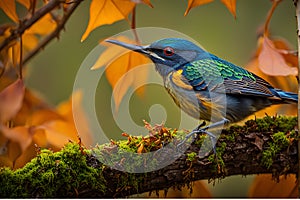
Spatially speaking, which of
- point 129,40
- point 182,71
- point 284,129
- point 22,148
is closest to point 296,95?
point 284,129

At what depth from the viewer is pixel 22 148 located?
0.96 meters

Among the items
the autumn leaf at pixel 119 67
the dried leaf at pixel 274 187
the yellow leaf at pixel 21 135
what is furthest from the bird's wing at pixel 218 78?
the yellow leaf at pixel 21 135

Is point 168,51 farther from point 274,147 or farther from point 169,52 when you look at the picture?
point 274,147

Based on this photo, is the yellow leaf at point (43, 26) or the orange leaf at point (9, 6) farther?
the yellow leaf at point (43, 26)

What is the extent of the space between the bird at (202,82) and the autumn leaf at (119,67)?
4 cm

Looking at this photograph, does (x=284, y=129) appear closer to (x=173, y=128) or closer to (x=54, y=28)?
(x=173, y=128)

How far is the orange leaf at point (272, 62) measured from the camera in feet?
3.29

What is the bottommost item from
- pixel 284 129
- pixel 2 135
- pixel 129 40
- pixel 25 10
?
pixel 284 129

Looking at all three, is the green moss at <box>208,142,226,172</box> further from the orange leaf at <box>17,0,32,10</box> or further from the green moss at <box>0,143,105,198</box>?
the orange leaf at <box>17,0,32,10</box>

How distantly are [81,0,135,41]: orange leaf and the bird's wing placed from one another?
0.16m

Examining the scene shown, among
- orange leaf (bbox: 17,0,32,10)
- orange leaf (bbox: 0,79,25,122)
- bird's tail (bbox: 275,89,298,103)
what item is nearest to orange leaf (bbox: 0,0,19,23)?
orange leaf (bbox: 17,0,32,10)

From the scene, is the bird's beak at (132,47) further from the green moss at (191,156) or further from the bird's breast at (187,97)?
the green moss at (191,156)

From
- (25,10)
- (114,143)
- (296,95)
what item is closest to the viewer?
(114,143)

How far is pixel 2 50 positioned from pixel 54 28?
0.47 feet
